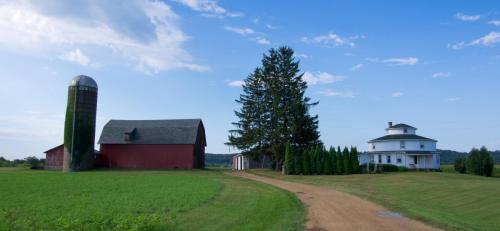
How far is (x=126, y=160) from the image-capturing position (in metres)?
60.7

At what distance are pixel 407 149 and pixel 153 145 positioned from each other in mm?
34876

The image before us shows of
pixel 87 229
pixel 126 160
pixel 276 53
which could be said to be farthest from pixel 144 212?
pixel 126 160

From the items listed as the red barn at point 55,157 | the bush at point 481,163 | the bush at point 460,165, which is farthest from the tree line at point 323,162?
the red barn at point 55,157

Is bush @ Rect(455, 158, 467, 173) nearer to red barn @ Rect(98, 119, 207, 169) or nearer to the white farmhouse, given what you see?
the white farmhouse

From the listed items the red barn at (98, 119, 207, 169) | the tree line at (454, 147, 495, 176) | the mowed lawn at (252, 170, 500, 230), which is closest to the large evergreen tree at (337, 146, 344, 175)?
the tree line at (454, 147, 495, 176)

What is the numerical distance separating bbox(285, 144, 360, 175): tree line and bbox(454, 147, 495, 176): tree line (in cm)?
1606

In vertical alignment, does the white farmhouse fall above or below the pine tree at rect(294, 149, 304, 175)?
above

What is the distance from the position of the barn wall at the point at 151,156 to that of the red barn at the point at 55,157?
5844 millimetres

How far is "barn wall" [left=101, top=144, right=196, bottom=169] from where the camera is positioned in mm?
59688

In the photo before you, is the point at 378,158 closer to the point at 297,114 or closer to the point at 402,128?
the point at 402,128

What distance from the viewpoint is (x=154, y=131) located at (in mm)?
62094

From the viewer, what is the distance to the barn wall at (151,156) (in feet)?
196

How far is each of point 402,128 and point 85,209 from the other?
57276 mm

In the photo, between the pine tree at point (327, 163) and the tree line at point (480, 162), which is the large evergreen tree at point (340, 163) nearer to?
the pine tree at point (327, 163)
